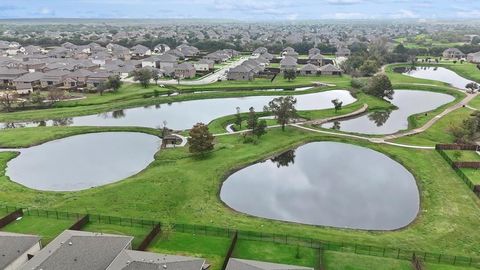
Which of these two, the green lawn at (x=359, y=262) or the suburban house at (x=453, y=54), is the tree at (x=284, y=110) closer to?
the green lawn at (x=359, y=262)

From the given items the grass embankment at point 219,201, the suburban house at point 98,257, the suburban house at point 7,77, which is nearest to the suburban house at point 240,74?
the suburban house at point 7,77

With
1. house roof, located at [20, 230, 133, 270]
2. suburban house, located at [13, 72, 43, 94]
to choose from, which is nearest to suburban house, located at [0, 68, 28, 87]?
suburban house, located at [13, 72, 43, 94]

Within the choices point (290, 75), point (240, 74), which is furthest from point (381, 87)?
point (240, 74)

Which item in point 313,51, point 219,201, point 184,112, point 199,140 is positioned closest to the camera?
point 219,201

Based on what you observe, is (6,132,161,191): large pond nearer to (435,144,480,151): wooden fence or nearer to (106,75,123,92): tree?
(106,75,123,92): tree

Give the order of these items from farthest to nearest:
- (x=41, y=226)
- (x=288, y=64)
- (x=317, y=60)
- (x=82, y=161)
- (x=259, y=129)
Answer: (x=317, y=60)
(x=288, y=64)
(x=259, y=129)
(x=82, y=161)
(x=41, y=226)

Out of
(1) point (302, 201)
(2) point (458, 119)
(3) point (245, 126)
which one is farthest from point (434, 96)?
(1) point (302, 201)

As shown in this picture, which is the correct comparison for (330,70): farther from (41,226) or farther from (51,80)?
(41,226)
